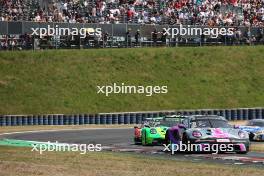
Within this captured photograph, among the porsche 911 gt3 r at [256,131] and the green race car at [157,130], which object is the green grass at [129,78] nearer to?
the porsche 911 gt3 r at [256,131]

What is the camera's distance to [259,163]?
59.8 ft

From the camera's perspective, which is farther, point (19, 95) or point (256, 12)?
point (256, 12)

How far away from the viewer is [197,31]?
48.5 meters

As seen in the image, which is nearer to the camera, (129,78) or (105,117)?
(105,117)

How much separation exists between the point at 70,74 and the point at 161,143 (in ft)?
66.0

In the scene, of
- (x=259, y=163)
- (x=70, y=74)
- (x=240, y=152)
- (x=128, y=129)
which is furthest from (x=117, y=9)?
(x=259, y=163)

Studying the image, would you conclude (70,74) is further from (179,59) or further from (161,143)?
(161,143)

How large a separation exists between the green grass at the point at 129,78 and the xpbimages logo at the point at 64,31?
1330mm

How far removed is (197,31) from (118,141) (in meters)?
20.6

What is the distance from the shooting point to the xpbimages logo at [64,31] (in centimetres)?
4384

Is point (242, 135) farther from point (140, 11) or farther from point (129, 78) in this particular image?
point (140, 11)

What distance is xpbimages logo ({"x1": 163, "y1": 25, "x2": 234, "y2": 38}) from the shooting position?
47.6 metres

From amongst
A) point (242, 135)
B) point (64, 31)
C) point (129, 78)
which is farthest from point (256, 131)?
point (64, 31)

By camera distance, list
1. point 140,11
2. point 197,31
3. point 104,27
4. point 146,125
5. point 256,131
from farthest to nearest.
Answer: point 197,31
point 140,11
point 104,27
point 256,131
point 146,125
